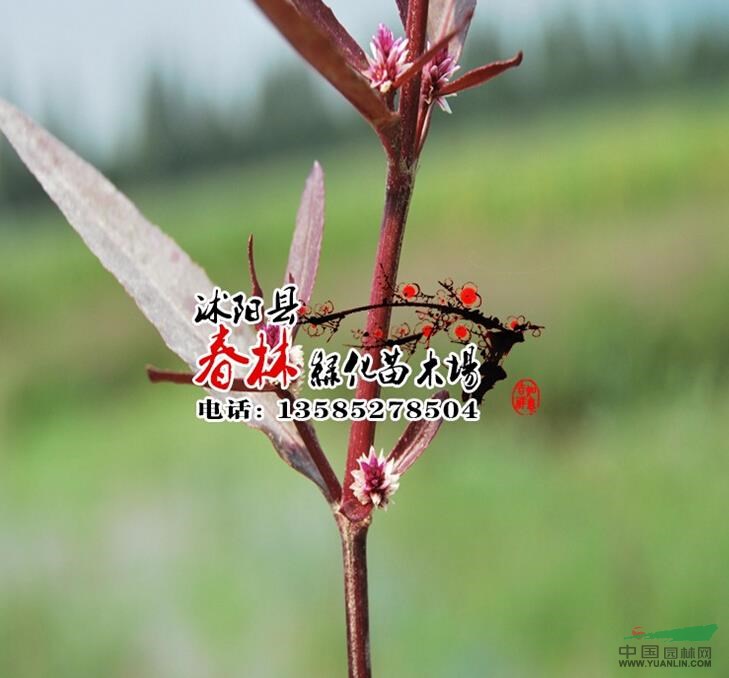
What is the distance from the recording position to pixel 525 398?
326 mm

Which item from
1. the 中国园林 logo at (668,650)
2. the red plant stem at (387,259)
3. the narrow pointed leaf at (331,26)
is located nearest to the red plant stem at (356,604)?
the red plant stem at (387,259)

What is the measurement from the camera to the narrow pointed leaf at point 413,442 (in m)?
0.21

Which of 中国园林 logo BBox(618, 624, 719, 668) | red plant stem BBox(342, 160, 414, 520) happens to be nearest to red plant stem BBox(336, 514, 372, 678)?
red plant stem BBox(342, 160, 414, 520)

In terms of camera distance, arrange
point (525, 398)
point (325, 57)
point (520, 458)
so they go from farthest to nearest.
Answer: point (520, 458) → point (525, 398) → point (325, 57)

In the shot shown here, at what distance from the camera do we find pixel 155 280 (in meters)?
0.21

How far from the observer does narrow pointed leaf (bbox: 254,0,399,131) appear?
168 mm

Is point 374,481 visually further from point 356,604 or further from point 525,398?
point 525,398

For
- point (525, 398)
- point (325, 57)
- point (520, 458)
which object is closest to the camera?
point (325, 57)

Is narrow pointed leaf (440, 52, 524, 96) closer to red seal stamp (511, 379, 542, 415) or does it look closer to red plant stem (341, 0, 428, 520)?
red plant stem (341, 0, 428, 520)

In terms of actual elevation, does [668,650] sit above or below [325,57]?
below

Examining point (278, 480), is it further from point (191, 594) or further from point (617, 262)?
point (617, 262)

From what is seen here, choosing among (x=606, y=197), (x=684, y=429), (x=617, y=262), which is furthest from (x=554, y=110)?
(x=684, y=429)

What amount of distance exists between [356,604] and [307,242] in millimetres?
96

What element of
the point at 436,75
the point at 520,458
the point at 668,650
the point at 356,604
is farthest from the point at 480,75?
the point at 520,458
